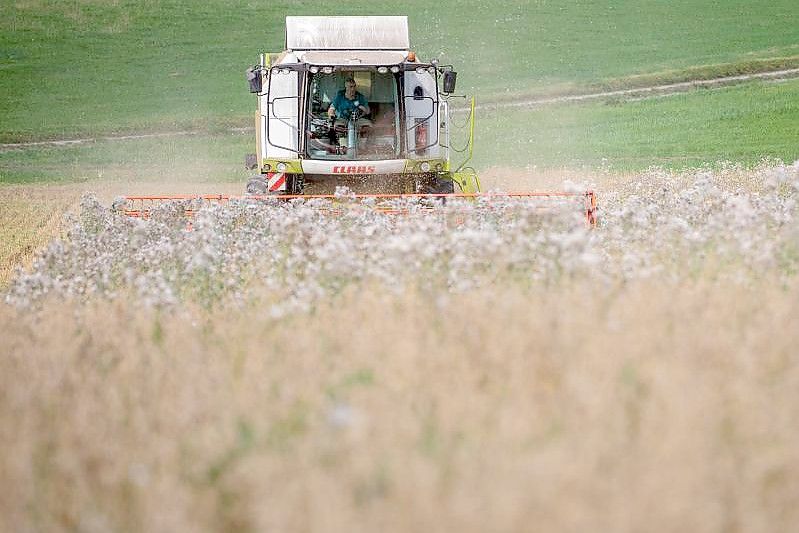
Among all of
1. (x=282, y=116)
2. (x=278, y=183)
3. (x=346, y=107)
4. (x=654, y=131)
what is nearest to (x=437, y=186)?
(x=346, y=107)

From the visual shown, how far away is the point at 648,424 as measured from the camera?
408 centimetres

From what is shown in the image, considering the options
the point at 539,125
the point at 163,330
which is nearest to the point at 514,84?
the point at 539,125

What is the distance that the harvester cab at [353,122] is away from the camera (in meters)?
15.2

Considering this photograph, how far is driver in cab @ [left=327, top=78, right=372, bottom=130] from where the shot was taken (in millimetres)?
15336

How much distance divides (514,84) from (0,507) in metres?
38.9

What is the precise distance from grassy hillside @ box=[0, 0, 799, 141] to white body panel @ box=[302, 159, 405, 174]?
23.9 m

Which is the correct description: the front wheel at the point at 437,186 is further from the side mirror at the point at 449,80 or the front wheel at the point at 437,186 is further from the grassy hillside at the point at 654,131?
the grassy hillside at the point at 654,131

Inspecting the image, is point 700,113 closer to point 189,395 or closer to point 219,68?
point 219,68

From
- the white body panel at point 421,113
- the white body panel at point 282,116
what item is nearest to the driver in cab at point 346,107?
the white body panel at point 282,116

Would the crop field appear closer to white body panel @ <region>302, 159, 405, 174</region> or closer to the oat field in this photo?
the oat field

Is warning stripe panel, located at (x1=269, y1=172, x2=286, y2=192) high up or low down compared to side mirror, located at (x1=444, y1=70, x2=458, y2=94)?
down

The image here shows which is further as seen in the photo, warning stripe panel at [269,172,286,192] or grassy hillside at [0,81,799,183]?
grassy hillside at [0,81,799,183]

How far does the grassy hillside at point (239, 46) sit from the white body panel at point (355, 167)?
23.9 meters

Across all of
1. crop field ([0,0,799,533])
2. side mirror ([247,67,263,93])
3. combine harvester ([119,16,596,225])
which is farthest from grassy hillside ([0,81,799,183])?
crop field ([0,0,799,533])
